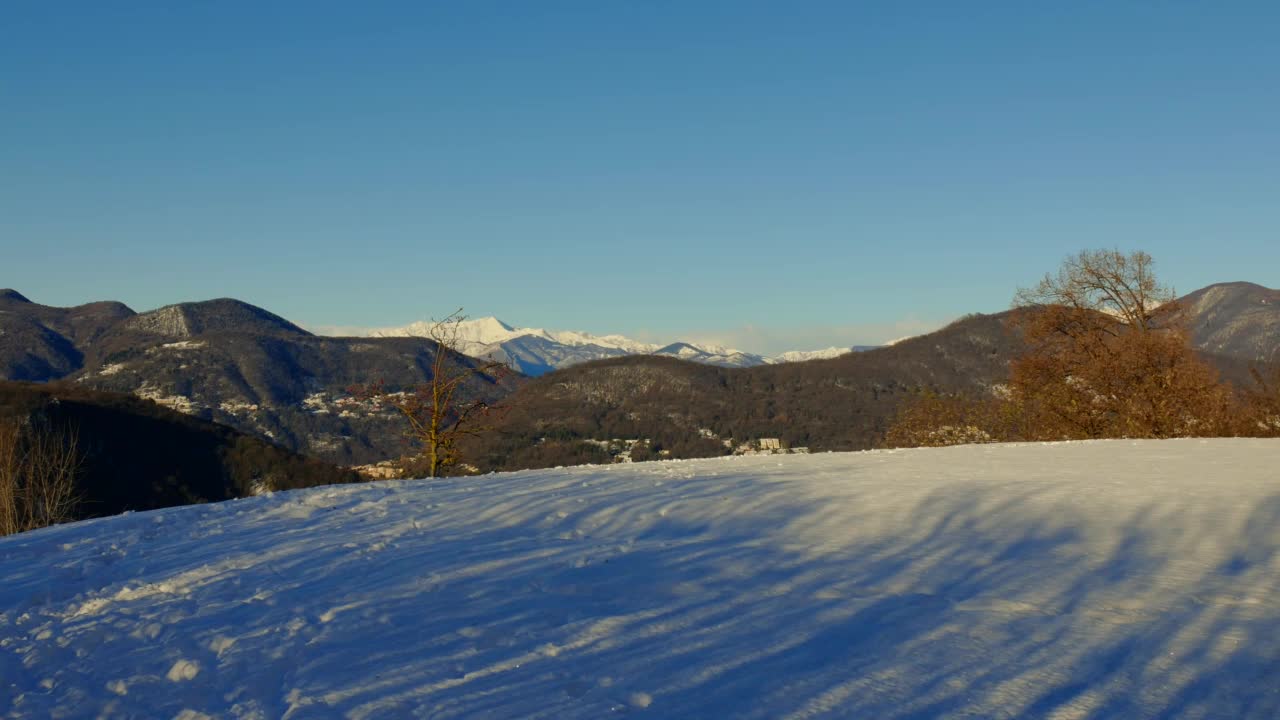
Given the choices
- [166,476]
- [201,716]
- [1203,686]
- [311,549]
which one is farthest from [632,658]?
[166,476]

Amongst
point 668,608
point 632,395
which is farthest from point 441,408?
point 632,395

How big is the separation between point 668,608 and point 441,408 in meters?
15.7

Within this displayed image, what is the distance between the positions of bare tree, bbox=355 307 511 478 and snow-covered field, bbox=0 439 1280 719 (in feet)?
29.1

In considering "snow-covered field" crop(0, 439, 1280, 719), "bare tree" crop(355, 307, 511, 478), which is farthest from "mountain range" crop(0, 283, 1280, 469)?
"snow-covered field" crop(0, 439, 1280, 719)

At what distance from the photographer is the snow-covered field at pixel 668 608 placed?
17.4ft

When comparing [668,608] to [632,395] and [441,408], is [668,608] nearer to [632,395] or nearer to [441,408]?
[441,408]

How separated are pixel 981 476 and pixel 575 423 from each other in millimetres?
108772

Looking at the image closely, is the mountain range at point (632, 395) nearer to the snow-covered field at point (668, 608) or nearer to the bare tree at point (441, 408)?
the bare tree at point (441, 408)

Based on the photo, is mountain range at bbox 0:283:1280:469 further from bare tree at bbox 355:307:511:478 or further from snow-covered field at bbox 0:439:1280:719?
snow-covered field at bbox 0:439:1280:719

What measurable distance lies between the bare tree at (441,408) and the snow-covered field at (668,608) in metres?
8.88

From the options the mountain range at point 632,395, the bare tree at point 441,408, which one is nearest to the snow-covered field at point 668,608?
the bare tree at point 441,408

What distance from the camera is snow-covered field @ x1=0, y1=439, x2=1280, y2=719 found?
17.4 feet

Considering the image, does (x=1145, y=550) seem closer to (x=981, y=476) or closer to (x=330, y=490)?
(x=981, y=476)

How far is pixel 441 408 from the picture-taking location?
2169cm
